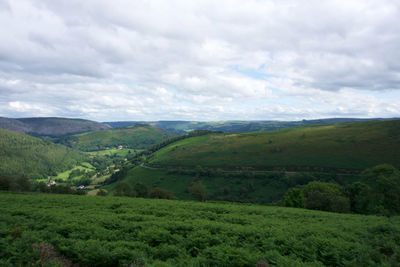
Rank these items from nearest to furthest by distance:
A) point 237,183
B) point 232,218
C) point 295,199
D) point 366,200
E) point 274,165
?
point 232,218 → point 366,200 → point 295,199 → point 237,183 → point 274,165

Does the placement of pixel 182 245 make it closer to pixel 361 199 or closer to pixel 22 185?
pixel 361 199

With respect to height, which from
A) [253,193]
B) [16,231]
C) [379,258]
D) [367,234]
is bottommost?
[253,193]

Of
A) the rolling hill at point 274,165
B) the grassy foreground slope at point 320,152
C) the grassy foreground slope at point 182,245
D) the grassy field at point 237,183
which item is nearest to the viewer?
the grassy foreground slope at point 182,245

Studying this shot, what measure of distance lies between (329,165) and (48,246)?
546 ft

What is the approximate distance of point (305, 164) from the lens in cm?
14838

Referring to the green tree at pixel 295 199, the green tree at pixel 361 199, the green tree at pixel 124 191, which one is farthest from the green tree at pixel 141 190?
the green tree at pixel 361 199

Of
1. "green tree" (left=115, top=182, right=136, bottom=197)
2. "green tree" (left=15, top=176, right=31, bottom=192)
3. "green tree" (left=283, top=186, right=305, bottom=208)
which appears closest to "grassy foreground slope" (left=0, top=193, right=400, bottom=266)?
"green tree" (left=283, top=186, right=305, bottom=208)

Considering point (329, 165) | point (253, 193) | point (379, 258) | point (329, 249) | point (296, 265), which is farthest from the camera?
point (329, 165)

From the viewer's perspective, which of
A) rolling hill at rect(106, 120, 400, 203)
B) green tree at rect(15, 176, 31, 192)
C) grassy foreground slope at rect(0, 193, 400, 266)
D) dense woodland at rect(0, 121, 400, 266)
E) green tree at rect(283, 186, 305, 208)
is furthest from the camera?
rolling hill at rect(106, 120, 400, 203)

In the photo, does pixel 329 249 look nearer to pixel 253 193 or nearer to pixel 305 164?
pixel 253 193

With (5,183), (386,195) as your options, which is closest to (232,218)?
(386,195)

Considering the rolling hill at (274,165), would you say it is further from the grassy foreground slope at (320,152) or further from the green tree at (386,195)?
the green tree at (386,195)

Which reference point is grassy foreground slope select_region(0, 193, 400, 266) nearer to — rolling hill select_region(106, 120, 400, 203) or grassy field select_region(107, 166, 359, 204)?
grassy field select_region(107, 166, 359, 204)

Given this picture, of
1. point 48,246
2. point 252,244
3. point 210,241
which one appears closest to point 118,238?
point 48,246
